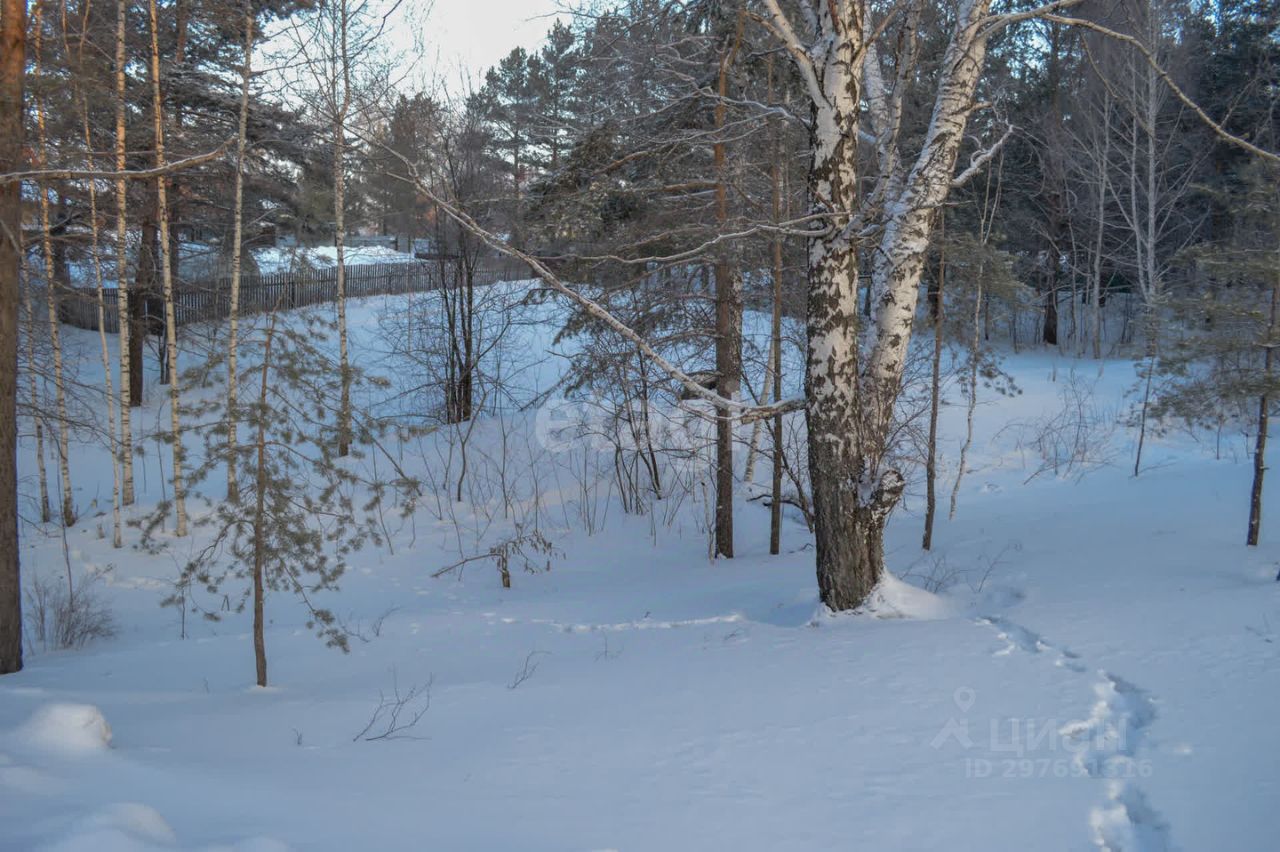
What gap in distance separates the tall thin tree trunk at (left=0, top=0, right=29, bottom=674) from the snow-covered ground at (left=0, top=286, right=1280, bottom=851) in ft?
1.88

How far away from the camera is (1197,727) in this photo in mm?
4160

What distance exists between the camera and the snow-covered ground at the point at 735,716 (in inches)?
137

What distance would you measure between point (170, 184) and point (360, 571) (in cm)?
878

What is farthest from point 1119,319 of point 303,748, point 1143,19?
point 303,748

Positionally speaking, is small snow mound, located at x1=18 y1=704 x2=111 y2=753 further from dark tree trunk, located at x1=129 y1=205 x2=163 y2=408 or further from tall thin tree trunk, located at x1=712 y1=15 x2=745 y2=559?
dark tree trunk, located at x1=129 y1=205 x2=163 y2=408

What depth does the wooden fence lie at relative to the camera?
1800 centimetres

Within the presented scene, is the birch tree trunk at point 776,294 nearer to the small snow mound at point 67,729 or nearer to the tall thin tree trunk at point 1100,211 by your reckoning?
the small snow mound at point 67,729

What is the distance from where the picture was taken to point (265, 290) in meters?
22.0

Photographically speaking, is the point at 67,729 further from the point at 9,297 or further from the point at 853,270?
the point at 853,270

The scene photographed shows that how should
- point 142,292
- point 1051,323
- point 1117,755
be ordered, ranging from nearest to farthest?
1. point 1117,755
2. point 142,292
3. point 1051,323

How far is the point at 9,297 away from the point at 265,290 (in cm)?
1528

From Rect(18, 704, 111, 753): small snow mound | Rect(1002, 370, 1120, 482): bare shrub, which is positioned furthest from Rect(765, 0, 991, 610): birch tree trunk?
Rect(1002, 370, 1120, 482): bare shrub

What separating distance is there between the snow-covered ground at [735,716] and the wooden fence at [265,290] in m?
6.60

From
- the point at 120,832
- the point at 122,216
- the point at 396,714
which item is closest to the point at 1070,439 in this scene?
the point at 396,714
